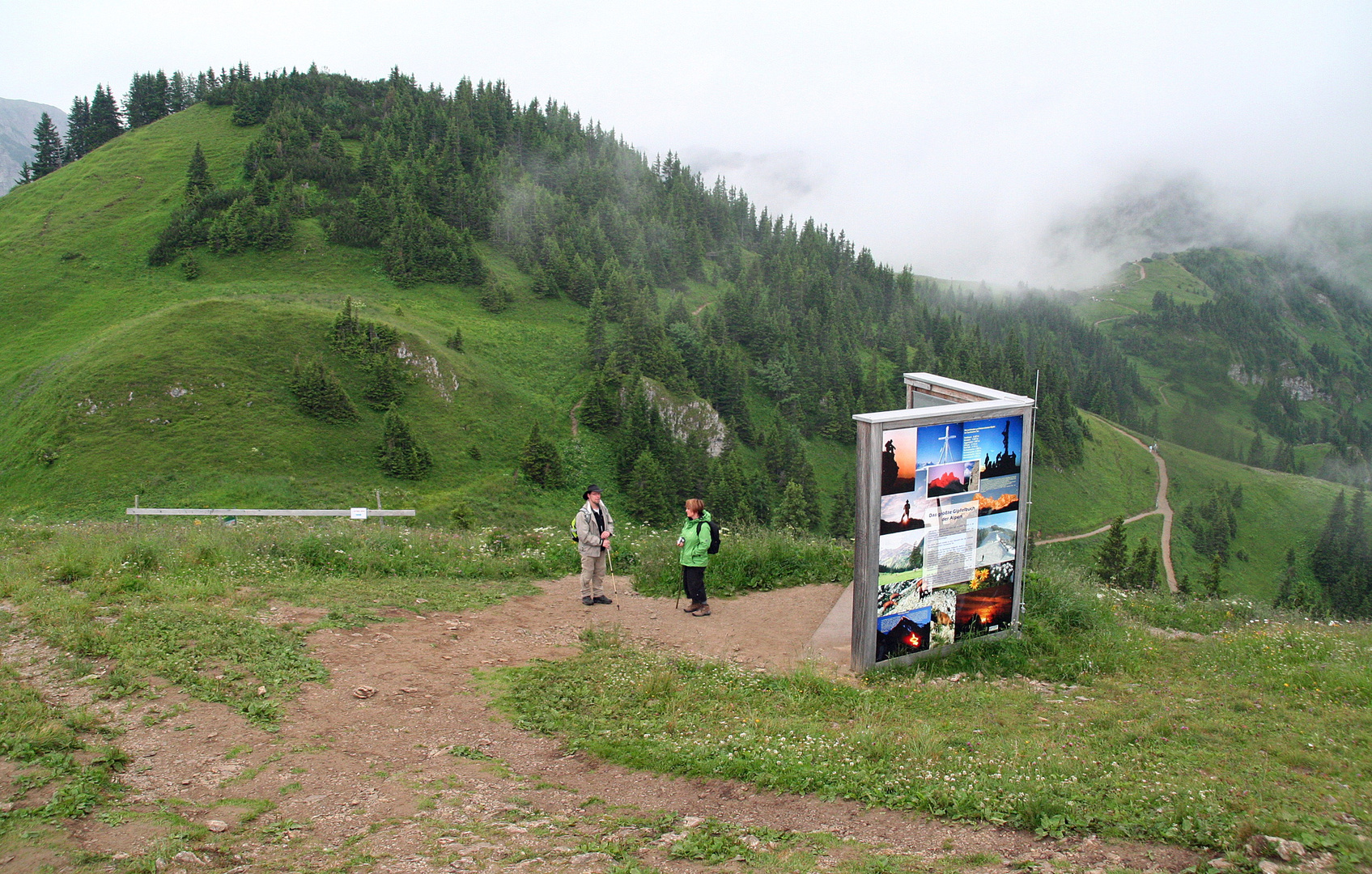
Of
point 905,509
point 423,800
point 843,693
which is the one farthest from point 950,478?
point 423,800

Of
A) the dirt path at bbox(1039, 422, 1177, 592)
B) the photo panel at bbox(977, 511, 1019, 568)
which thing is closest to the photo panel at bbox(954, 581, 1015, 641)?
the photo panel at bbox(977, 511, 1019, 568)

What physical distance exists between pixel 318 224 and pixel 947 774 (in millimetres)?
93055

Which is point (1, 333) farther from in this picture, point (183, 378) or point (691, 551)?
point (691, 551)

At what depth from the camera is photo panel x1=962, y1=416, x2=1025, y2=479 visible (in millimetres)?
10477

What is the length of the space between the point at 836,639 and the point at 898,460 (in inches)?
132

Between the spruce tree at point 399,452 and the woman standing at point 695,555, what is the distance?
135 ft

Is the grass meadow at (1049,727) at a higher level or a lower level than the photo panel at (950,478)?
lower

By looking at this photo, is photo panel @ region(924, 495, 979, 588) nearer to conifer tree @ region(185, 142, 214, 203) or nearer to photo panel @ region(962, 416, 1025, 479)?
photo panel @ region(962, 416, 1025, 479)

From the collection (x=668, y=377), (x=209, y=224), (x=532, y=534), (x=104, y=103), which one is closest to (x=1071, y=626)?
(x=532, y=534)

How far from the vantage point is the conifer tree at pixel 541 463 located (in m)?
55.8

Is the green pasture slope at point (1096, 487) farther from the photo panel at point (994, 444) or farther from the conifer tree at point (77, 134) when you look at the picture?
the conifer tree at point (77, 134)

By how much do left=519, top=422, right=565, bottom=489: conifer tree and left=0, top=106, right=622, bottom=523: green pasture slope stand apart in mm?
1384

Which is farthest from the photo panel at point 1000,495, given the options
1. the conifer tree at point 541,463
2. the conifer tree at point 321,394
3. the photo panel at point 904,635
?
the conifer tree at point 321,394

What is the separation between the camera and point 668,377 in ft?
259
